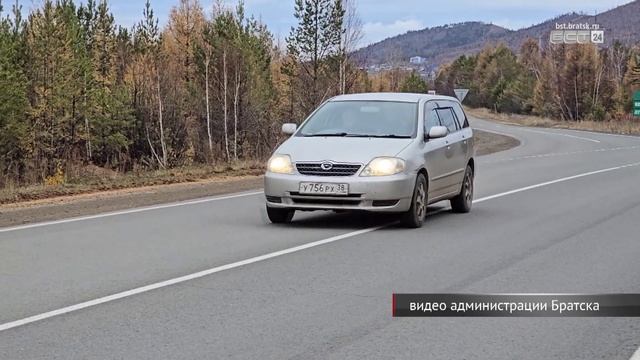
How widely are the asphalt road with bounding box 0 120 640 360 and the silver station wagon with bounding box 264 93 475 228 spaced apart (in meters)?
0.38

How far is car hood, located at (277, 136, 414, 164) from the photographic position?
10414 millimetres

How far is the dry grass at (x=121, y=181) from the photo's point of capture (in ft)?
50.5

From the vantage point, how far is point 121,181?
17.7 m

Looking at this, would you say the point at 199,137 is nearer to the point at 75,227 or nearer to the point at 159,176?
the point at 159,176

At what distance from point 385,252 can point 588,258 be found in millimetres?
1987

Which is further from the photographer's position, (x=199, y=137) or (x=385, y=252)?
(x=199, y=137)

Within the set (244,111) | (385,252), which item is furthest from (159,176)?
(244,111)

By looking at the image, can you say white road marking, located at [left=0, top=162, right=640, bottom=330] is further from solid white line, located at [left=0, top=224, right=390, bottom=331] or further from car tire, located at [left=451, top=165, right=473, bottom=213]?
car tire, located at [left=451, top=165, right=473, bottom=213]

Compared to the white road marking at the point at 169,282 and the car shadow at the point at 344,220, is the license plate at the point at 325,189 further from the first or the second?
the car shadow at the point at 344,220

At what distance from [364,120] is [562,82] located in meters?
92.1

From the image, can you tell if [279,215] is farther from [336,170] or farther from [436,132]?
[436,132]

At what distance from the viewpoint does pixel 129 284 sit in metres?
7.29
